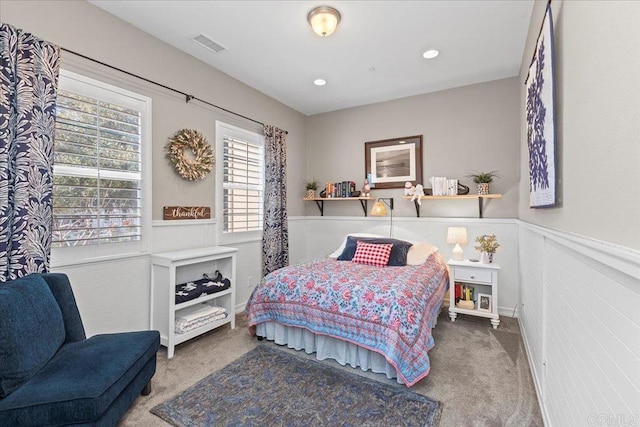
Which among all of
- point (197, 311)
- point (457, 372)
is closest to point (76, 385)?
point (197, 311)

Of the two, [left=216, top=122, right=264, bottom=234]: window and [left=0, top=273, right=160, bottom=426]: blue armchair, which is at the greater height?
[left=216, top=122, right=264, bottom=234]: window

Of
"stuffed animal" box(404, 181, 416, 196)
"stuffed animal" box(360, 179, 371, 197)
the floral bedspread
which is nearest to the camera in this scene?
the floral bedspread

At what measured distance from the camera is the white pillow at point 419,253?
329cm

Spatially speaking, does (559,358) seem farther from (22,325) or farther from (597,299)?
(22,325)

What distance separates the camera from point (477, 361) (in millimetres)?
2465

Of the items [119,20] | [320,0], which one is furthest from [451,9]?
[119,20]

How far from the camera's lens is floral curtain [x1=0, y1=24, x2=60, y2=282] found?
183cm

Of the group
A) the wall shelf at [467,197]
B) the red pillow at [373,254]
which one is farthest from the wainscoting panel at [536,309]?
the red pillow at [373,254]

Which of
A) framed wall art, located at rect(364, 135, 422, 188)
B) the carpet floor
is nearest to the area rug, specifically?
the carpet floor

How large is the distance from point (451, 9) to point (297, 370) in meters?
3.12

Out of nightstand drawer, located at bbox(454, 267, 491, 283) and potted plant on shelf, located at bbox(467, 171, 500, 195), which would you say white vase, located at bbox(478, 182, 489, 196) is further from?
nightstand drawer, located at bbox(454, 267, 491, 283)

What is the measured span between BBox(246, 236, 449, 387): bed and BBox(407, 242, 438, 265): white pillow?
19cm

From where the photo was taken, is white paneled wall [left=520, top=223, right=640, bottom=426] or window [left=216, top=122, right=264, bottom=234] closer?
white paneled wall [left=520, top=223, right=640, bottom=426]

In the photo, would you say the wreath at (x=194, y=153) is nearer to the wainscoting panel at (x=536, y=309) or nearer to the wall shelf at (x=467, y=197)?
the wall shelf at (x=467, y=197)
